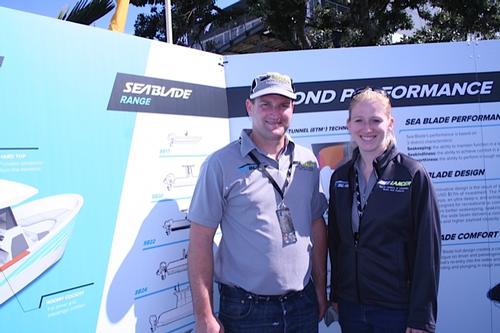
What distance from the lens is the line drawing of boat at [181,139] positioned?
270 cm

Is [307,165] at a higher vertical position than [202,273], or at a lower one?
higher

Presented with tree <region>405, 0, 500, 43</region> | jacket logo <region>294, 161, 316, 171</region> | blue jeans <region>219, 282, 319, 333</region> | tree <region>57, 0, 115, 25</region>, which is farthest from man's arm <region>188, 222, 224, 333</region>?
tree <region>405, 0, 500, 43</region>

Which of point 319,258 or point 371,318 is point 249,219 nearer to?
point 319,258

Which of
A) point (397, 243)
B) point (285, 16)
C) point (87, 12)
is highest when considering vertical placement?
point (285, 16)

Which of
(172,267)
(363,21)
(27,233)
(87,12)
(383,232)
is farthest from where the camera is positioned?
(363,21)

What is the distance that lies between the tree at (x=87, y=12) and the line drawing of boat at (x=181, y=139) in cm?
387

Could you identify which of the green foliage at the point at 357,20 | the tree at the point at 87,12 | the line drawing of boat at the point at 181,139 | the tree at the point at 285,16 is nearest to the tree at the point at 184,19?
the green foliage at the point at 357,20

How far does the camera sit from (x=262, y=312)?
7.62 feet

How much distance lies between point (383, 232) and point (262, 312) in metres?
0.77

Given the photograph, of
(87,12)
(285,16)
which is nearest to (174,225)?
(87,12)

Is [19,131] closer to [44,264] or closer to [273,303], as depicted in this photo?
[44,264]

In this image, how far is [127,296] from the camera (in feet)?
7.95

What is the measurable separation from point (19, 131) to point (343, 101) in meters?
2.17

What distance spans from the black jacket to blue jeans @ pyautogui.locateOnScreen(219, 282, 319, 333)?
0.98ft
